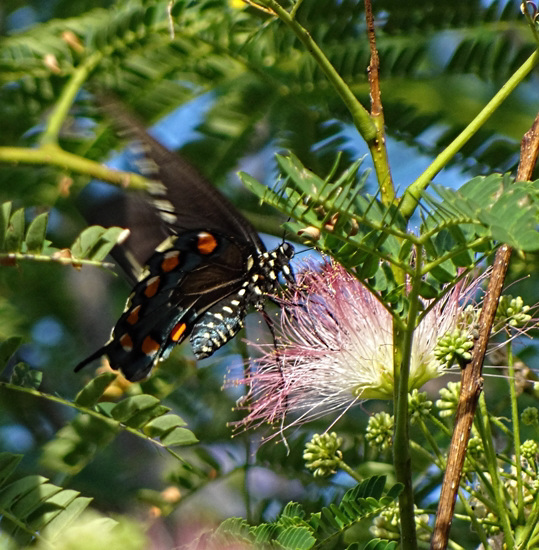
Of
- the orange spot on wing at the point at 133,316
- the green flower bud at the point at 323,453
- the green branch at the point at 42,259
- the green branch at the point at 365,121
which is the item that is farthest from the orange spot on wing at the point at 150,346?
the green branch at the point at 365,121

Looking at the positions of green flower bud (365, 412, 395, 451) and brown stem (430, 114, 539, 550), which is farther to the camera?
green flower bud (365, 412, 395, 451)

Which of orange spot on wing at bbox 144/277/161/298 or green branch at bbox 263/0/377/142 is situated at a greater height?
green branch at bbox 263/0/377/142

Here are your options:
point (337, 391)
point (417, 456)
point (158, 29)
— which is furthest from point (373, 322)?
point (158, 29)

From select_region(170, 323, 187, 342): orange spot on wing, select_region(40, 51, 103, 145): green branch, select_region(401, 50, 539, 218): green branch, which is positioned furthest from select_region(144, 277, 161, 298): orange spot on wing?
select_region(401, 50, 539, 218): green branch

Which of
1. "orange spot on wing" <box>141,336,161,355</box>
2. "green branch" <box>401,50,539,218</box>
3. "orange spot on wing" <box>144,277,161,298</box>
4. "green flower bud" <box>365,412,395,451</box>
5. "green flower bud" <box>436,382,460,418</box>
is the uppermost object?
"green branch" <box>401,50,539,218</box>

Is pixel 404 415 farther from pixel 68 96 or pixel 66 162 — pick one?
pixel 68 96

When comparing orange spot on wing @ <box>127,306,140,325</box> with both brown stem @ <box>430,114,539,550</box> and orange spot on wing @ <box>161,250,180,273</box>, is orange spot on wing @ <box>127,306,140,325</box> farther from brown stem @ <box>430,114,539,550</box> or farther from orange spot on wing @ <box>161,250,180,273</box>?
brown stem @ <box>430,114,539,550</box>

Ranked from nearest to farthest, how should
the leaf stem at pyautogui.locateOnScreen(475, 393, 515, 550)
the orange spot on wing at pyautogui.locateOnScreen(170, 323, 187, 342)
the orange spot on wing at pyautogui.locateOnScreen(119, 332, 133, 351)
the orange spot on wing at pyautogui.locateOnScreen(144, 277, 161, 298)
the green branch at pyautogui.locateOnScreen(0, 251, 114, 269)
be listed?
the leaf stem at pyautogui.locateOnScreen(475, 393, 515, 550)
the green branch at pyautogui.locateOnScreen(0, 251, 114, 269)
the orange spot on wing at pyautogui.locateOnScreen(119, 332, 133, 351)
the orange spot on wing at pyautogui.locateOnScreen(170, 323, 187, 342)
the orange spot on wing at pyautogui.locateOnScreen(144, 277, 161, 298)

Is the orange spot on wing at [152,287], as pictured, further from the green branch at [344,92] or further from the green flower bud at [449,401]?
the green branch at [344,92]
